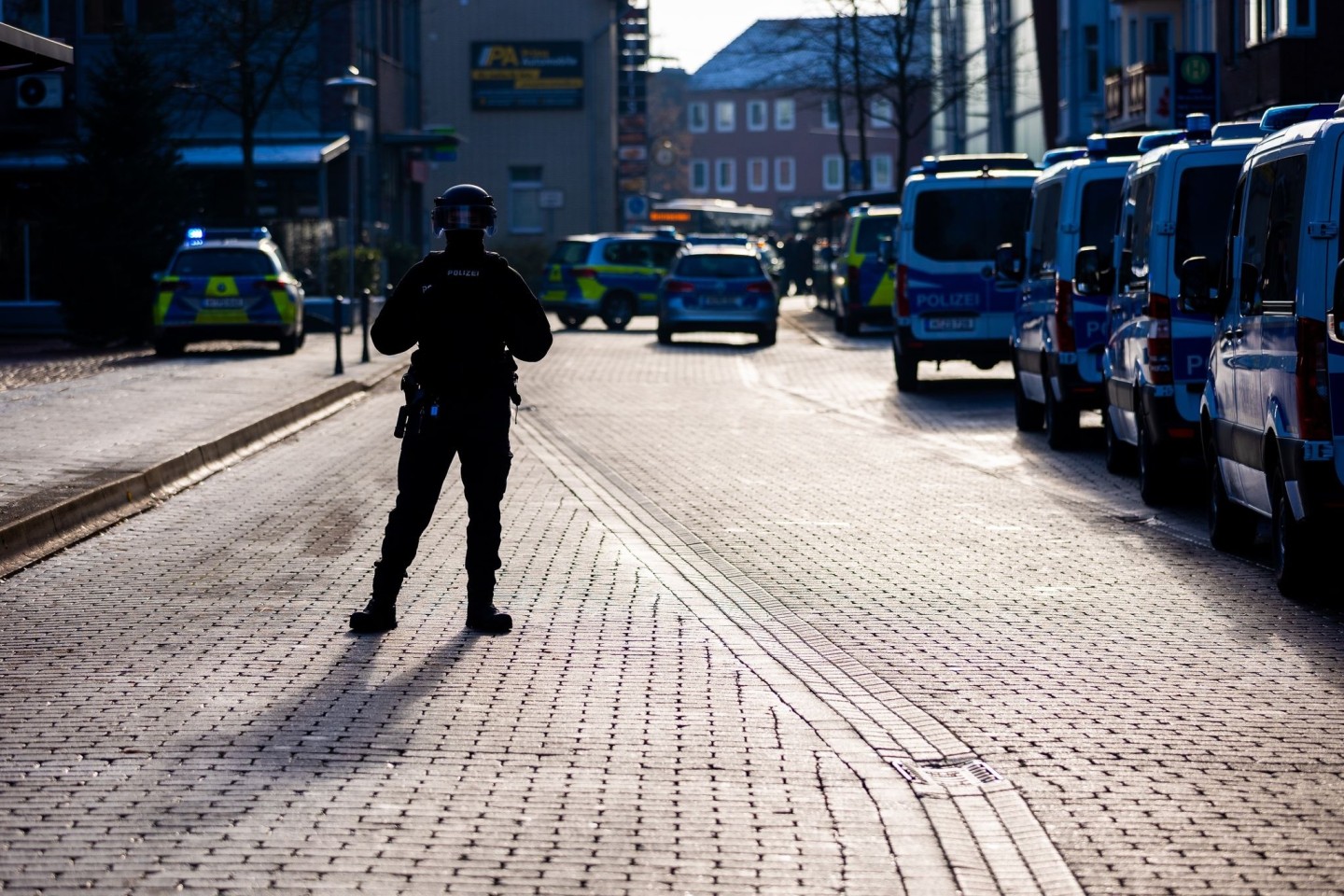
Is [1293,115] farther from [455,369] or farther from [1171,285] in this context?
[455,369]

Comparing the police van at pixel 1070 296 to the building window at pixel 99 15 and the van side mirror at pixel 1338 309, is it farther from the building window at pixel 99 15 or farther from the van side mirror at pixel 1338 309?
the building window at pixel 99 15

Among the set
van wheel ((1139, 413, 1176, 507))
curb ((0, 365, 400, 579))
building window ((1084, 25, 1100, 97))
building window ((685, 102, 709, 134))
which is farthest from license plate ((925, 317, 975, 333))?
building window ((685, 102, 709, 134))

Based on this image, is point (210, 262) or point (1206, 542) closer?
point (1206, 542)

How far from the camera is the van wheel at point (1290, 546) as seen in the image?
30.9 feet

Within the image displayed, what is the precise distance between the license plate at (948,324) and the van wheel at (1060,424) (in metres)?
6.29

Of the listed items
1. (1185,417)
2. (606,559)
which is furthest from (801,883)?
(1185,417)

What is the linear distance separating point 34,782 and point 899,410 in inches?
654

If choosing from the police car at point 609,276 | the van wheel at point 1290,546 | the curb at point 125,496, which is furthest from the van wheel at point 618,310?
the van wheel at point 1290,546

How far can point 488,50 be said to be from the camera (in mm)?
72375

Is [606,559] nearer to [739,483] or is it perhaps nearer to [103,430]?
[739,483]

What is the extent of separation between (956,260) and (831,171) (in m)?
114

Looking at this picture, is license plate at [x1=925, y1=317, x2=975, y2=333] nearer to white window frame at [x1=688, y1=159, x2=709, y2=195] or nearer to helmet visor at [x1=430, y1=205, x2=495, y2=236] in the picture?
helmet visor at [x1=430, y1=205, x2=495, y2=236]

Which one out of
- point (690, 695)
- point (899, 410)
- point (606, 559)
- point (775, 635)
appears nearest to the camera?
point (690, 695)

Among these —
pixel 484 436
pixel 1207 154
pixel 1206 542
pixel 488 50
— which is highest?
pixel 488 50
